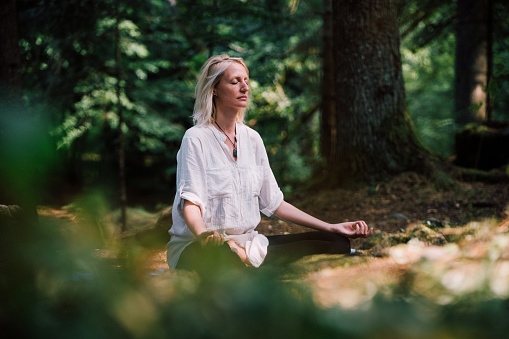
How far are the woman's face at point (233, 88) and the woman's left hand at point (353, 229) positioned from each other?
1.07 m

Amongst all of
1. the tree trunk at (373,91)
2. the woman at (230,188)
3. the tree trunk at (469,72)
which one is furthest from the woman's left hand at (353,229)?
the tree trunk at (469,72)

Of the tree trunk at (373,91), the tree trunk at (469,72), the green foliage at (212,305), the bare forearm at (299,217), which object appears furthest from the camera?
the tree trunk at (469,72)

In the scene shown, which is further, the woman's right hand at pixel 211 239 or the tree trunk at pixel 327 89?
the tree trunk at pixel 327 89

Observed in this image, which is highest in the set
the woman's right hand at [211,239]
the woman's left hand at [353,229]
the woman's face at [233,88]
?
the woman's face at [233,88]

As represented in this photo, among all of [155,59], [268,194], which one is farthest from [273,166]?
[268,194]

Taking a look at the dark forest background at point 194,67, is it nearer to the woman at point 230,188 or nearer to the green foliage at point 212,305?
the woman at point 230,188

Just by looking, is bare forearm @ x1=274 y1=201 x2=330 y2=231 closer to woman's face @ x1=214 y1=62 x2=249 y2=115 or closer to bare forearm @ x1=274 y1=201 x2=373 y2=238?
Answer: bare forearm @ x1=274 y1=201 x2=373 y2=238

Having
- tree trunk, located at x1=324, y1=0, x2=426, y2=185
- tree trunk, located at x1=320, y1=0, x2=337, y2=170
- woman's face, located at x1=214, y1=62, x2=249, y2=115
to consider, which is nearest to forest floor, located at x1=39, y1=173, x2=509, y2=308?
tree trunk, located at x1=324, y1=0, x2=426, y2=185

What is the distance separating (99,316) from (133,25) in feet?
25.7

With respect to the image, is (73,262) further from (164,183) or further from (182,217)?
(164,183)

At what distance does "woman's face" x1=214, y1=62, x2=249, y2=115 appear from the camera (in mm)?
2865

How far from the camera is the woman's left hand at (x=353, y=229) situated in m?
2.71

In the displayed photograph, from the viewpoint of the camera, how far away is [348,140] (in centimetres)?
593

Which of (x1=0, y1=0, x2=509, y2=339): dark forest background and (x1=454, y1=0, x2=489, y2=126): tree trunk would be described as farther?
(x1=454, y1=0, x2=489, y2=126): tree trunk
